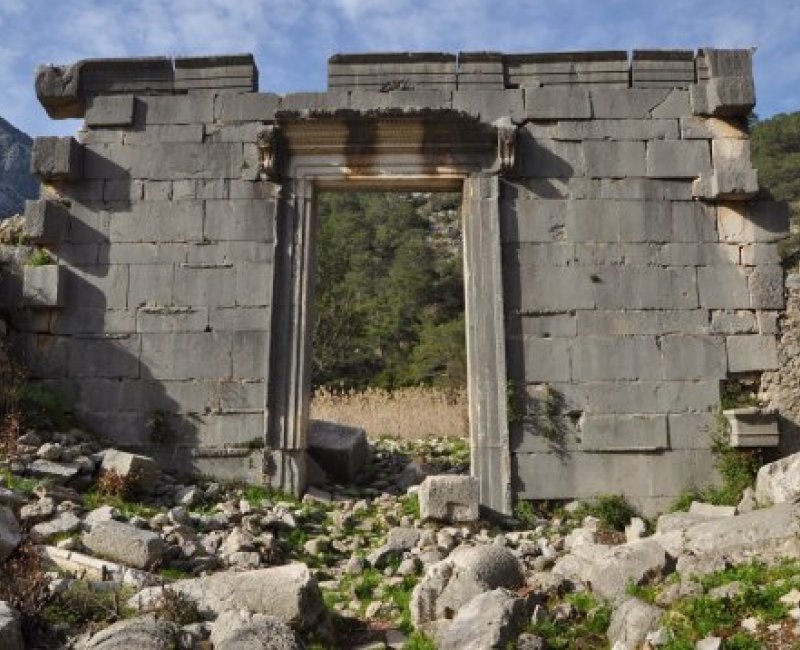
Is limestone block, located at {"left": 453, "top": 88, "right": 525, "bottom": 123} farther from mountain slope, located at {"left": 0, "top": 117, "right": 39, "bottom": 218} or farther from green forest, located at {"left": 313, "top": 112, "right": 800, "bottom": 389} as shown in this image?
mountain slope, located at {"left": 0, "top": 117, "right": 39, "bottom": 218}

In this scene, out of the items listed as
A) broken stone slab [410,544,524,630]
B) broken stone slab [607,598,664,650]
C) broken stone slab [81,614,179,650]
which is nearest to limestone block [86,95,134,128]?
broken stone slab [410,544,524,630]

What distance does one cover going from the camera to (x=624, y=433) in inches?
320

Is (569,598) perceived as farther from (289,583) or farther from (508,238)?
(508,238)

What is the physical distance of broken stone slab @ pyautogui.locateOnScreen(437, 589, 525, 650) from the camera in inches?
163

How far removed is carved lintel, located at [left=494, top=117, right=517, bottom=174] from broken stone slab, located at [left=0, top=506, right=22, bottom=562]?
5686mm

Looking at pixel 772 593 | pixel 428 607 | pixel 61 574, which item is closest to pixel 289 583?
pixel 428 607

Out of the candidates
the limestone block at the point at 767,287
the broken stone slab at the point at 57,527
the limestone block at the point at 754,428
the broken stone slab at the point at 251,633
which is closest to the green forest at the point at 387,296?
the limestone block at the point at 767,287

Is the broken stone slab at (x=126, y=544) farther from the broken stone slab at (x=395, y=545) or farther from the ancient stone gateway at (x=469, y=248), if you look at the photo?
the ancient stone gateway at (x=469, y=248)

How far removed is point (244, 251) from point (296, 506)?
9.04ft

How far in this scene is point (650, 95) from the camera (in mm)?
8898

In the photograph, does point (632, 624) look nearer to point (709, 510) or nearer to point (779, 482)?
point (779, 482)

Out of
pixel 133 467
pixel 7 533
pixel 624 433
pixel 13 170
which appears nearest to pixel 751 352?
pixel 624 433

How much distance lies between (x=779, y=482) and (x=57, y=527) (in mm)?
5625

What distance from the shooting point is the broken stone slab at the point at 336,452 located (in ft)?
30.2
